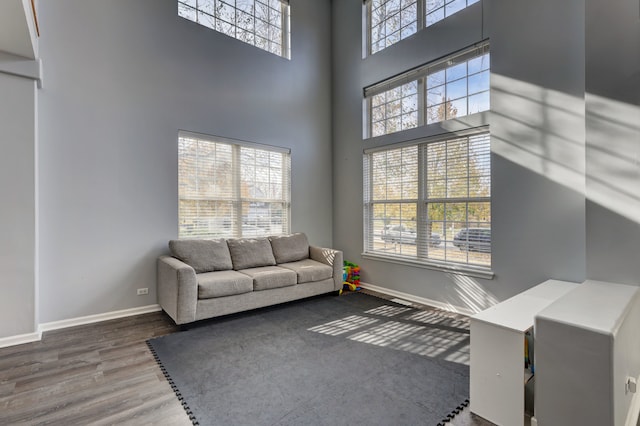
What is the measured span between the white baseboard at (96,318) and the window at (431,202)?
311cm

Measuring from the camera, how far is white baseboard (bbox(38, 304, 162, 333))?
10.1ft

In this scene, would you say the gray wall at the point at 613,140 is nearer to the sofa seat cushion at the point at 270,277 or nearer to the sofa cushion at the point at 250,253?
the sofa seat cushion at the point at 270,277

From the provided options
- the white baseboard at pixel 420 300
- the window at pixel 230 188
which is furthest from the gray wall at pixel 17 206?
the white baseboard at pixel 420 300

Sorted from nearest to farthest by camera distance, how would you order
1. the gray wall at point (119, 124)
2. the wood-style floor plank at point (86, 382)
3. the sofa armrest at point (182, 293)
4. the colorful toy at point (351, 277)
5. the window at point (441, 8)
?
the wood-style floor plank at point (86, 382), the sofa armrest at point (182, 293), the gray wall at point (119, 124), the window at point (441, 8), the colorful toy at point (351, 277)

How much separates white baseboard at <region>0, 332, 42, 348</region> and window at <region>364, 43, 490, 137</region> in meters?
4.61

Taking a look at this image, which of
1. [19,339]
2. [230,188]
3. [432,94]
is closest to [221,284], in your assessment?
[230,188]

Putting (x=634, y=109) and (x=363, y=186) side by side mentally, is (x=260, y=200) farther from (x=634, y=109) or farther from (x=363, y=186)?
(x=634, y=109)

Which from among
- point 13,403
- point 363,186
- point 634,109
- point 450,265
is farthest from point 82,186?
point 634,109

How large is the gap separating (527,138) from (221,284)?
349 centimetres

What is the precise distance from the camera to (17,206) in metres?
2.79

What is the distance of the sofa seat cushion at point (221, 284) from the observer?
3162mm

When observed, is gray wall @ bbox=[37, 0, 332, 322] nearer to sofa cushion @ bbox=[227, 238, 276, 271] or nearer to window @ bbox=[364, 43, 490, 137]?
sofa cushion @ bbox=[227, 238, 276, 271]

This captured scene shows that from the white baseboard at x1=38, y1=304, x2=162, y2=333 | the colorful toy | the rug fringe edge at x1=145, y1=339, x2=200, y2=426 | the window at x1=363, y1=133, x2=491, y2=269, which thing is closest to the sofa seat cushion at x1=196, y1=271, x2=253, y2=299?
the rug fringe edge at x1=145, y1=339, x2=200, y2=426

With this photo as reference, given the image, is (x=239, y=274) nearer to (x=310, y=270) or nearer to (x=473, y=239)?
(x=310, y=270)
